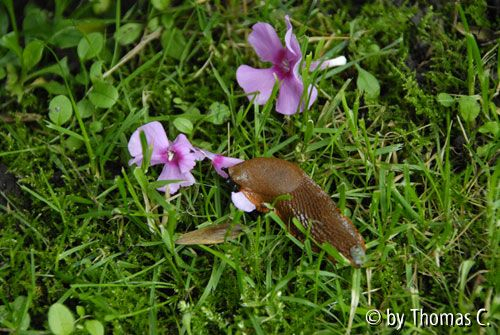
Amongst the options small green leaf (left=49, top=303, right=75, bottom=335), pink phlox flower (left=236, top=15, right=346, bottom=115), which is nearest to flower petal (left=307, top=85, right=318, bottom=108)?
pink phlox flower (left=236, top=15, right=346, bottom=115)

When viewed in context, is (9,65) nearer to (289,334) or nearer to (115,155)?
(115,155)

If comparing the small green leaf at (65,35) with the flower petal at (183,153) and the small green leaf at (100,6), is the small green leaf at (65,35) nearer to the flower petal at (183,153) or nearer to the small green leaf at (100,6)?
the small green leaf at (100,6)

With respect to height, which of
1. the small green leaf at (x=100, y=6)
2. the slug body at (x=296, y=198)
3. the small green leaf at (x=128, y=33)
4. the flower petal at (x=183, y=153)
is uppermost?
the small green leaf at (x=100, y=6)

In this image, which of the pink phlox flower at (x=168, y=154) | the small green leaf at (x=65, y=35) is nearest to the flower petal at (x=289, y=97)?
the pink phlox flower at (x=168, y=154)

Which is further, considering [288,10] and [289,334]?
[288,10]

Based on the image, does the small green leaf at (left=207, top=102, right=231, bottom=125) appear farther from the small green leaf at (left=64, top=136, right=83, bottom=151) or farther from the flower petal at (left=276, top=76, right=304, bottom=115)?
the small green leaf at (left=64, top=136, right=83, bottom=151)

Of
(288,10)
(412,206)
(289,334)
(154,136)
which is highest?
(288,10)

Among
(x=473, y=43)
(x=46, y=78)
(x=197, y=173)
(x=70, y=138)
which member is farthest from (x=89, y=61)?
(x=473, y=43)
